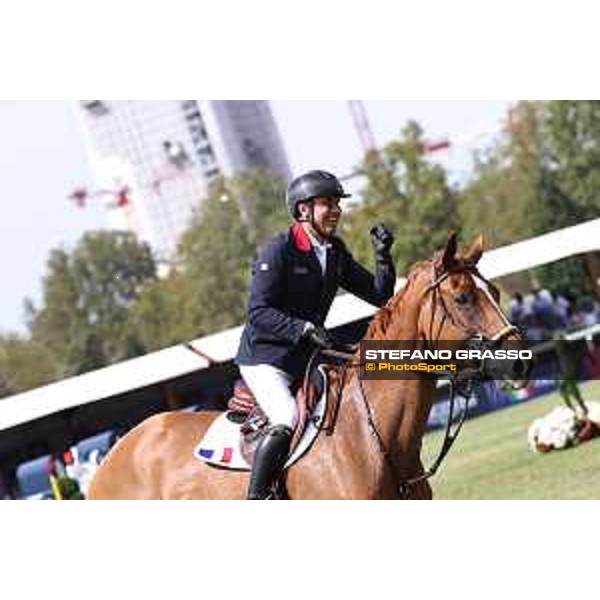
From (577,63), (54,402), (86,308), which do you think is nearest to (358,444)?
(54,402)

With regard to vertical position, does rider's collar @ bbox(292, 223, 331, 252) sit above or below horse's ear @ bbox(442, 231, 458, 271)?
above

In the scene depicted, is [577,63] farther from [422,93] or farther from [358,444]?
[358,444]

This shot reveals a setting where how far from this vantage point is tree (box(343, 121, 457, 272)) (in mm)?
16266

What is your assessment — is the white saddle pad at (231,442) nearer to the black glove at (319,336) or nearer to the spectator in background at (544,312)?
the black glove at (319,336)

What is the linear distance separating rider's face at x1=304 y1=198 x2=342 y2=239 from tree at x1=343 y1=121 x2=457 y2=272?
8.84m

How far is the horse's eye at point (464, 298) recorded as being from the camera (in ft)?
18.6

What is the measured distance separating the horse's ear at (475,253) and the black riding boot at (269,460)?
1.09 metres

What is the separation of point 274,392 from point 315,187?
91 centimetres

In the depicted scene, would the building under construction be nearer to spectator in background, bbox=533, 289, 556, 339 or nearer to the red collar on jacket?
spectator in background, bbox=533, 289, 556, 339

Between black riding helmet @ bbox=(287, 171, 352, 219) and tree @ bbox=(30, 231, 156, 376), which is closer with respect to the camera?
black riding helmet @ bbox=(287, 171, 352, 219)

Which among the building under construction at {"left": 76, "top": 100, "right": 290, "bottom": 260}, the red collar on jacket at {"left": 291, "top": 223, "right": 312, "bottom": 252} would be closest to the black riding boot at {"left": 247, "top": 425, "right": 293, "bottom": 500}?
the red collar on jacket at {"left": 291, "top": 223, "right": 312, "bottom": 252}

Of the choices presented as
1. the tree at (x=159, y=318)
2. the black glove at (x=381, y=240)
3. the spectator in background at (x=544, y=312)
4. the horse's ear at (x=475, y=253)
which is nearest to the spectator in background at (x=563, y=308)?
the spectator in background at (x=544, y=312)
